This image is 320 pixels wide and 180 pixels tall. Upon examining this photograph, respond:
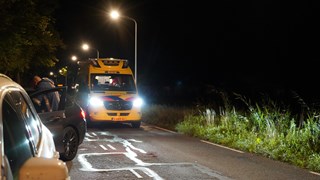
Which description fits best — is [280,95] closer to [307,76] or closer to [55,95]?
[307,76]

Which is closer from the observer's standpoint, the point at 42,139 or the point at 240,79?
the point at 42,139

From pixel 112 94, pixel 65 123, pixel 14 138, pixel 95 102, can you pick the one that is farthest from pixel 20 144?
pixel 112 94

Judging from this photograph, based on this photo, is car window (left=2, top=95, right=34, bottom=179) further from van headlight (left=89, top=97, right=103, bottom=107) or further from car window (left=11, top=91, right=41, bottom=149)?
van headlight (left=89, top=97, right=103, bottom=107)

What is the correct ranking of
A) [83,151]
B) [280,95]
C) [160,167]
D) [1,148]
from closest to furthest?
1. [1,148]
2. [160,167]
3. [83,151]
4. [280,95]

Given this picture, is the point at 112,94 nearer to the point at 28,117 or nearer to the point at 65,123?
the point at 65,123

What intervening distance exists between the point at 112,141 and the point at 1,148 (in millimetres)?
12545

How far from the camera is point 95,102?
63.0ft

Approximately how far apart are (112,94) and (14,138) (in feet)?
54.0

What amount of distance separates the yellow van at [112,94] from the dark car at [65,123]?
24.8ft

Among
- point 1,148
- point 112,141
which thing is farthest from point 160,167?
point 1,148

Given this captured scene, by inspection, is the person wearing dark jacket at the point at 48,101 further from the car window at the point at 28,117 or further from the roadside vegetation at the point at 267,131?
the car window at the point at 28,117

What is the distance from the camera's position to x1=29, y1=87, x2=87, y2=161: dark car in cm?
1041

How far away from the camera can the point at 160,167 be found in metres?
10.2

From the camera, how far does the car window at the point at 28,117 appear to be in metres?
3.46
